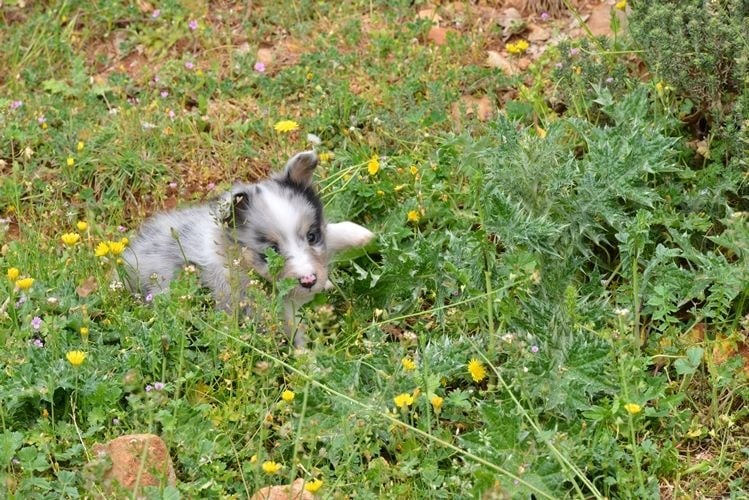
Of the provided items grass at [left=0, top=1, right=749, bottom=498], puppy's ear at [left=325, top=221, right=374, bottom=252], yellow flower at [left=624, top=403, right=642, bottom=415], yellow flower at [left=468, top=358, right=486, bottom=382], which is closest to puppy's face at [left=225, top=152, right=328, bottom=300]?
puppy's ear at [left=325, top=221, right=374, bottom=252]

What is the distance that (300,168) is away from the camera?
5156 millimetres

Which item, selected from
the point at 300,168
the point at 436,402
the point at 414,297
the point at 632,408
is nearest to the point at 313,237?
the point at 300,168

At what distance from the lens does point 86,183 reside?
6.28 meters

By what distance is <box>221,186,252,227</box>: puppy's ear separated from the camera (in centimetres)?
481

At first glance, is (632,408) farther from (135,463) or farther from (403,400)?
(135,463)

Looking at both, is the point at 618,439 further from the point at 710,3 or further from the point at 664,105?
the point at 710,3

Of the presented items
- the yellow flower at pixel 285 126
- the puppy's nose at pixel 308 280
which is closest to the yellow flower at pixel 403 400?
the puppy's nose at pixel 308 280

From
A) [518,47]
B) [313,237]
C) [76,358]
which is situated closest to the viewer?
[76,358]

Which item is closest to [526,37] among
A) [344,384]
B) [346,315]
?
[346,315]

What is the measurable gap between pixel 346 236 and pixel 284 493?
1.73m

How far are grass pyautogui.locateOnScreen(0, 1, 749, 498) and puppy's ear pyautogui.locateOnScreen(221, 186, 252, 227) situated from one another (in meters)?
0.41

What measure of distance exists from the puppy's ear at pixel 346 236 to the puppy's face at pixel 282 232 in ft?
0.37

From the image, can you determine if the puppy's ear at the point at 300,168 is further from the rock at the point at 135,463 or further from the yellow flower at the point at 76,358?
the rock at the point at 135,463

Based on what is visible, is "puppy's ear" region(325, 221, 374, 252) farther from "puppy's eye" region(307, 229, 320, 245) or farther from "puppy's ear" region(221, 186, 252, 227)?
"puppy's ear" region(221, 186, 252, 227)
